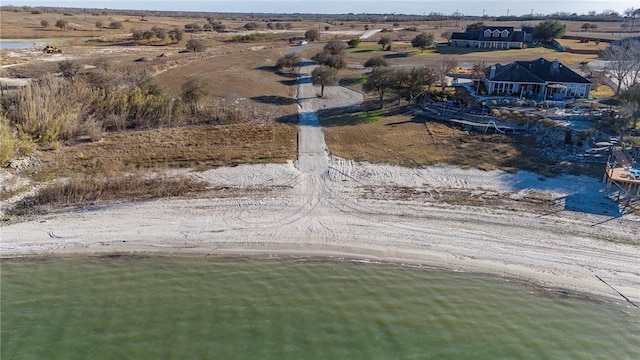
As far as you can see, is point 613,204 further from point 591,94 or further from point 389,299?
point 591,94

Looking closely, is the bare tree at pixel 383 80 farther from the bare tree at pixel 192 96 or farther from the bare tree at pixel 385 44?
the bare tree at pixel 385 44

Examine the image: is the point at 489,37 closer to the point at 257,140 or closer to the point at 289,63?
the point at 289,63

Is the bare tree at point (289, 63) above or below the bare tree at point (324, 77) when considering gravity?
above

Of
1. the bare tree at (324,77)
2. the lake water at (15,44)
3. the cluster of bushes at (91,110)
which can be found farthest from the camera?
the lake water at (15,44)

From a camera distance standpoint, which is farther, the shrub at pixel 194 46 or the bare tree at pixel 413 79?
the shrub at pixel 194 46

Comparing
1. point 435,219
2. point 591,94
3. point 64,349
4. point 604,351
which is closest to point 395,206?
point 435,219

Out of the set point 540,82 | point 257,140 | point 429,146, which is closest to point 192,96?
point 257,140

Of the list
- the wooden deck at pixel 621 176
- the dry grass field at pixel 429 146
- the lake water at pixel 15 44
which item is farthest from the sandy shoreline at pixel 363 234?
the lake water at pixel 15 44

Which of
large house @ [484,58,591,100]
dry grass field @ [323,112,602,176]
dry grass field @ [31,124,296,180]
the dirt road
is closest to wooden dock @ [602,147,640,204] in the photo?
dry grass field @ [323,112,602,176]
